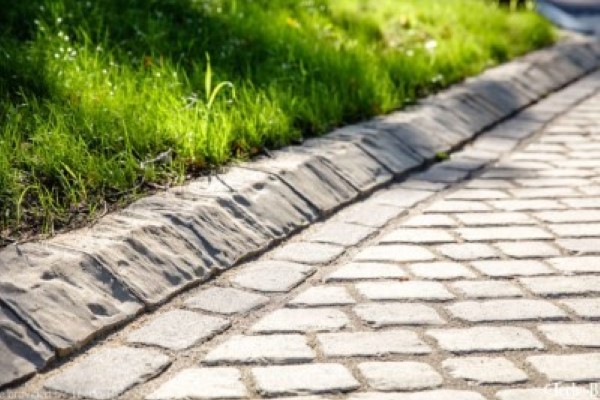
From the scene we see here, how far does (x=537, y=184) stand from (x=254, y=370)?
234 centimetres

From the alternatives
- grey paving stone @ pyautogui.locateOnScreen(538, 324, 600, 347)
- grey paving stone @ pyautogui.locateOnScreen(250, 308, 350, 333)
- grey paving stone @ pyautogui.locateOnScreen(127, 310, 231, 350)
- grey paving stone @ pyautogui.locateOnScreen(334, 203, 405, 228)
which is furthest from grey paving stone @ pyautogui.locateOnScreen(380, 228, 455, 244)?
grey paving stone @ pyautogui.locateOnScreen(127, 310, 231, 350)

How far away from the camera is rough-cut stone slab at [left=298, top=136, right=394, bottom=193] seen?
472cm

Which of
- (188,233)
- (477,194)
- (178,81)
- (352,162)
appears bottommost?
(477,194)

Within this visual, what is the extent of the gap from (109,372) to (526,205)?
87.0 inches

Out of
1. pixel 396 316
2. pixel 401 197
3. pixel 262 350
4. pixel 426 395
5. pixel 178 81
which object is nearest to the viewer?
pixel 426 395

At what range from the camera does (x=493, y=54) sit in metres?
7.61

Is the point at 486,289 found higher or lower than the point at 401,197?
higher

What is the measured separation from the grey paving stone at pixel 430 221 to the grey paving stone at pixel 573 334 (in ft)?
3.55

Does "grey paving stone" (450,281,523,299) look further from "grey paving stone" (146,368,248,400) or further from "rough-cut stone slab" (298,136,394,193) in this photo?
"rough-cut stone slab" (298,136,394,193)

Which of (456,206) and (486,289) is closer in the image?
(486,289)

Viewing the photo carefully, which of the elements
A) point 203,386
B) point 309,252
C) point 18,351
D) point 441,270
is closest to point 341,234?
point 309,252

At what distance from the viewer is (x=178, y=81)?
509 cm

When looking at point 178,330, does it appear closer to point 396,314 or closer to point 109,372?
point 109,372

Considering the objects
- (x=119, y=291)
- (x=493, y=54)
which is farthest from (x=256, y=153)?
(x=493, y=54)
